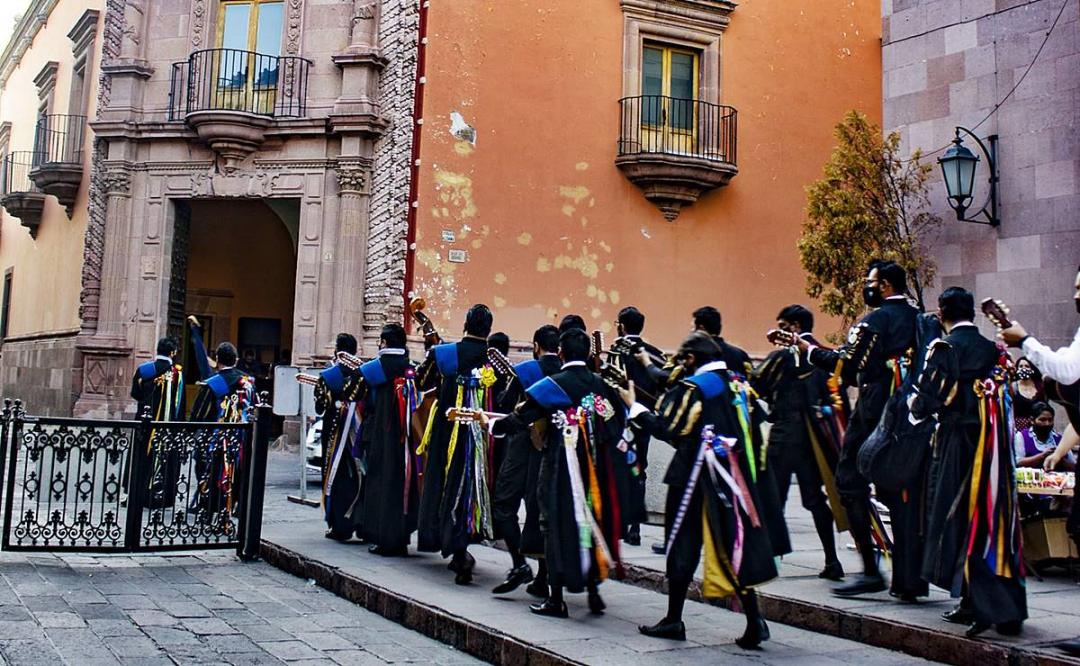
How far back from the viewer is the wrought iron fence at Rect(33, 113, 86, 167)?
22.5 metres

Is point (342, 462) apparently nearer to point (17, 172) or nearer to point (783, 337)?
point (783, 337)

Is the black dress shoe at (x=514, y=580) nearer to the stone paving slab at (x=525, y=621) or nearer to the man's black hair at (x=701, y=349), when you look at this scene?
the stone paving slab at (x=525, y=621)

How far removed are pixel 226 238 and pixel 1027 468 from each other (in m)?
19.0

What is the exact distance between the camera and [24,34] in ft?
98.3

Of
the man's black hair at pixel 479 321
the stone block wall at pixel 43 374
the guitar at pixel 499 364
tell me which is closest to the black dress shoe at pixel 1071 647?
the guitar at pixel 499 364

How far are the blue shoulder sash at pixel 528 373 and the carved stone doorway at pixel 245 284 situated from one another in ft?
50.0

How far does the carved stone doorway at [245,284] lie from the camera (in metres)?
22.8

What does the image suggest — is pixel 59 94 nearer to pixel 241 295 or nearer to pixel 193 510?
pixel 241 295

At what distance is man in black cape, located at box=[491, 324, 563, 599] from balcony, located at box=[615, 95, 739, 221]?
454 inches

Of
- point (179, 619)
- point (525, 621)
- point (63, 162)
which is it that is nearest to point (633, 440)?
point (525, 621)

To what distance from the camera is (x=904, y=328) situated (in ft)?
22.1

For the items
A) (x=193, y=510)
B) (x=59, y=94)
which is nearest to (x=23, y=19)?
(x=59, y=94)

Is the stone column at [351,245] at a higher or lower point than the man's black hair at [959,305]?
Answer: higher

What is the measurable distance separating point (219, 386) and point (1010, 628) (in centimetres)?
794
